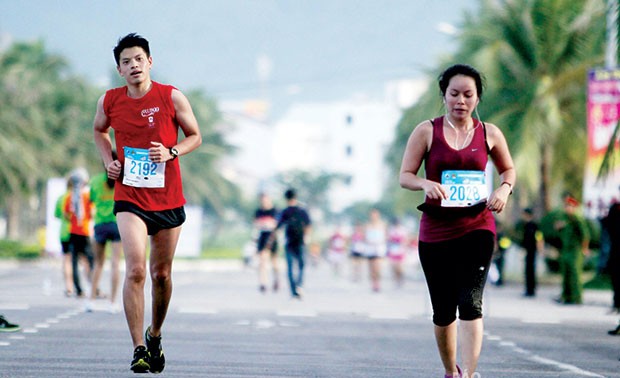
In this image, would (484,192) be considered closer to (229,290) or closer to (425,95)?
(229,290)

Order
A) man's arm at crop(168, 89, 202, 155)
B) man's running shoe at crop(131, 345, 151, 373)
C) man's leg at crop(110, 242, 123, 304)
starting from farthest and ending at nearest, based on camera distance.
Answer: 1. man's leg at crop(110, 242, 123, 304)
2. man's arm at crop(168, 89, 202, 155)
3. man's running shoe at crop(131, 345, 151, 373)

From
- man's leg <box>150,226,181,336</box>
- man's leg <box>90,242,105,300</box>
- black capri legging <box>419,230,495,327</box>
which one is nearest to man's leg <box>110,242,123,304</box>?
man's leg <box>90,242,105,300</box>

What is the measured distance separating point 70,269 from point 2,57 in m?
30.3

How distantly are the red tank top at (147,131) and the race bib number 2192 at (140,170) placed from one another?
4 cm

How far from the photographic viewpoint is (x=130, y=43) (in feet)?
24.3

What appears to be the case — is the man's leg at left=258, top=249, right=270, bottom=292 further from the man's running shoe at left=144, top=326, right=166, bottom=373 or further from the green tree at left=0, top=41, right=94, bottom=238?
the green tree at left=0, top=41, right=94, bottom=238

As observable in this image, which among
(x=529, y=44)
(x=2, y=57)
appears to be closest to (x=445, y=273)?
(x=529, y=44)

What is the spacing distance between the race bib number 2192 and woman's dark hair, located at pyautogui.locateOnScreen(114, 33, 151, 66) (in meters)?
0.61

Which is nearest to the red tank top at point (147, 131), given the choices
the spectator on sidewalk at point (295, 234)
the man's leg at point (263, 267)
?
the spectator on sidewalk at point (295, 234)

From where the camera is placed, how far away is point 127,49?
7.41 m

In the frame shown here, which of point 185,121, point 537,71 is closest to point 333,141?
point 537,71

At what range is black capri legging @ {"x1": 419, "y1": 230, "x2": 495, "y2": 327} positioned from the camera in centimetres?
658

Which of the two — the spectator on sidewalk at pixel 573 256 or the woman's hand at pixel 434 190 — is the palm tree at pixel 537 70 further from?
the woman's hand at pixel 434 190

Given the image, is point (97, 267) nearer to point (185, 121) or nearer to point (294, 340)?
point (294, 340)
